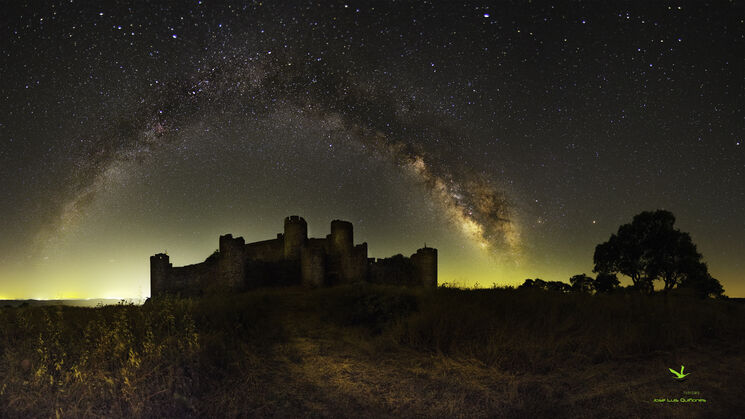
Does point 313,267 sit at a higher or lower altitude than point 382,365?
higher

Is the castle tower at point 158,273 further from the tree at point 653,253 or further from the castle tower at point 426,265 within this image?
the tree at point 653,253

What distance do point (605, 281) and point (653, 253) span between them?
148 inches

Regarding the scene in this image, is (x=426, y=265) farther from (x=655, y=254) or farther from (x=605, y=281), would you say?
(x=655, y=254)

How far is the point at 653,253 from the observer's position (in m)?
28.1

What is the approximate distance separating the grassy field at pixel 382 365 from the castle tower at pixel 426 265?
20947 mm

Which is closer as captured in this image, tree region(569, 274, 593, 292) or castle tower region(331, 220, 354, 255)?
castle tower region(331, 220, 354, 255)

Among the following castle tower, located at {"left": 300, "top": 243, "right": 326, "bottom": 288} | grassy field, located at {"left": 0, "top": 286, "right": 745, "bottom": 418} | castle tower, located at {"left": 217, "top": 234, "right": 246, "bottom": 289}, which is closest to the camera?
grassy field, located at {"left": 0, "top": 286, "right": 745, "bottom": 418}

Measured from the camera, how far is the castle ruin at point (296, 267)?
90.3 ft

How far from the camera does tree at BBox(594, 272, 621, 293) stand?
98.8 ft

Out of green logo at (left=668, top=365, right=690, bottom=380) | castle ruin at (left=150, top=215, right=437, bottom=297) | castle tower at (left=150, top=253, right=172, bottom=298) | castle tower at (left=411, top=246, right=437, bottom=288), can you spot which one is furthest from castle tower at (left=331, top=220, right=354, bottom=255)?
green logo at (left=668, top=365, right=690, bottom=380)

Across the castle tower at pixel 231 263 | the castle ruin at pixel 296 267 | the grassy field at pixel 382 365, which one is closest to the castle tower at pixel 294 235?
the castle ruin at pixel 296 267

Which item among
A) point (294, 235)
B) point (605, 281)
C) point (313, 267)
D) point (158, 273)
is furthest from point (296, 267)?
point (605, 281)

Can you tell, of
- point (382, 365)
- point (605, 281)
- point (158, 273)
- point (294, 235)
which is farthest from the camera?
point (294, 235)

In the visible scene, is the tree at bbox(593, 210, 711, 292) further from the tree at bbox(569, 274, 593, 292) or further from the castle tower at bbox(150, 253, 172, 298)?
the castle tower at bbox(150, 253, 172, 298)
